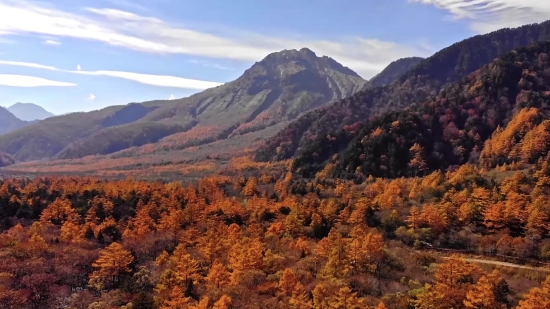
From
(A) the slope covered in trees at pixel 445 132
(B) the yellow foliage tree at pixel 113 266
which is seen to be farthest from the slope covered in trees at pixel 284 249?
(A) the slope covered in trees at pixel 445 132

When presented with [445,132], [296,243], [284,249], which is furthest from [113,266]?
[445,132]

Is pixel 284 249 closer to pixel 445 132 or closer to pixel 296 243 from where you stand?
pixel 296 243

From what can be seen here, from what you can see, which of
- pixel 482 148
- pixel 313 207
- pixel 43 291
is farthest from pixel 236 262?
pixel 482 148

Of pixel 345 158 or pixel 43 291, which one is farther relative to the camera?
pixel 345 158

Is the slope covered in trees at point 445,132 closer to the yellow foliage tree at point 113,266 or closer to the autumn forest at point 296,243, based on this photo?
the autumn forest at point 296,243

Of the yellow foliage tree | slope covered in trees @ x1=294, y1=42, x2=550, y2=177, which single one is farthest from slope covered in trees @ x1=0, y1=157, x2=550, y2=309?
slope covered in trees @ x1=294, y1=42, x2=550, y2=177

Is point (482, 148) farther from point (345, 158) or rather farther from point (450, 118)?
point (345, 158)

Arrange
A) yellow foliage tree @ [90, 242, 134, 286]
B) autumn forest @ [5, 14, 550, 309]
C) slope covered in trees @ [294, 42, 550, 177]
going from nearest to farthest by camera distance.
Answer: autumn forest @ [5, 14, 550, 309]
yellow foliage tree @ [90, 242, 134, 286]
slope covered in trees @ [294, 42, 550, 177]

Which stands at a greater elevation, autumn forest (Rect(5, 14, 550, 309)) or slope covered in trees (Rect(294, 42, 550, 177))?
slope covered in trees (Rect(294, 42, 550, 177))

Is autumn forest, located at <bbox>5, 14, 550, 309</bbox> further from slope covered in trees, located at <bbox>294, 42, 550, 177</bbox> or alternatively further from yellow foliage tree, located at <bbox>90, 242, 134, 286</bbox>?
slope covered in trees, located at <bbox>294, 42, 550, 177</bbox>

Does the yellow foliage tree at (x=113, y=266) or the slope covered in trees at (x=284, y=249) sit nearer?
the slope covered in trees at (x=284, y=249)

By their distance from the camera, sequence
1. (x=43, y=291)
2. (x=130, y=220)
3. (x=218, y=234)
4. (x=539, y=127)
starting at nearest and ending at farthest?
(x=43, y=291) → (x=218, y=234) → (x=130, y=220) → (x=539, y=127)
